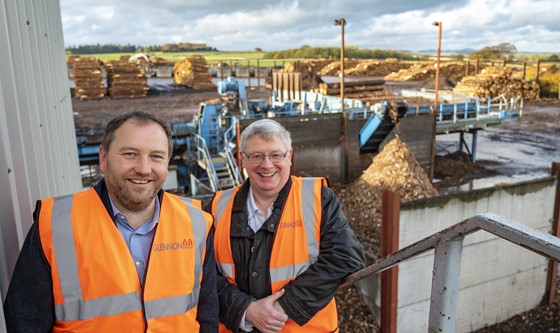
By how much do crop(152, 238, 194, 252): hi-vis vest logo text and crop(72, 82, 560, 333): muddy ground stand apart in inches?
206

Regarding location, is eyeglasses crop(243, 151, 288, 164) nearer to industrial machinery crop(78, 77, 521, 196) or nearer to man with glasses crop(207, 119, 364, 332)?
man with glasses crop(207, 119, 364, 332)

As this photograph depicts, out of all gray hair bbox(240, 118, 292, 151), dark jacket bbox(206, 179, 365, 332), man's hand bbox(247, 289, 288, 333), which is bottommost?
man's hand bbox(247, 289, 288, 333)

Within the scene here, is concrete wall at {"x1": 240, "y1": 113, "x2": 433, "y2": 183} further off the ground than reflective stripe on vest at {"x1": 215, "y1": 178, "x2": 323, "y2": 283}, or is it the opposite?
reflective stripe on vest at {"x1": 215, "y1": 178, "x2": 323, "y2": 283}

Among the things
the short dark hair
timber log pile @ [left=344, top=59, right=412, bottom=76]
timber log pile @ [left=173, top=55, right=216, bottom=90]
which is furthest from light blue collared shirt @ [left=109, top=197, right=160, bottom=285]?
timber log pile @ [left=344, top=59, right=412, bottom=76]

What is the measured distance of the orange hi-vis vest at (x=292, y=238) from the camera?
236 cm

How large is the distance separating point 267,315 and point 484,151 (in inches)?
847

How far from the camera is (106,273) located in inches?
70.2

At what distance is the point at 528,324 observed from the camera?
746 centimetres

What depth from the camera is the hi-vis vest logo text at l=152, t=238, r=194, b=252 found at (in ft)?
6.28

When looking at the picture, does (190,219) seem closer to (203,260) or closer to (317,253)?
(203,260)

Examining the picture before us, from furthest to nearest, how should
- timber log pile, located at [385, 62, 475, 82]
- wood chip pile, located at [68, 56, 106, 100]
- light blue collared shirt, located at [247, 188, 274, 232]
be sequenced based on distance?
timber log pile, located at [385, 62, 475, 82] → wood chip pile, located at [68, 56, 106, 100] → light blue collared shirt, located at [247, 188, 274, 232]

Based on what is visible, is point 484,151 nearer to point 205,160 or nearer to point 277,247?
point 205,160

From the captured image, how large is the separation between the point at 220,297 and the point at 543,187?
672cm

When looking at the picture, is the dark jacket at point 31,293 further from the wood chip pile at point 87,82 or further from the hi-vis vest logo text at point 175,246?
the wood chip pile at point 87,82
